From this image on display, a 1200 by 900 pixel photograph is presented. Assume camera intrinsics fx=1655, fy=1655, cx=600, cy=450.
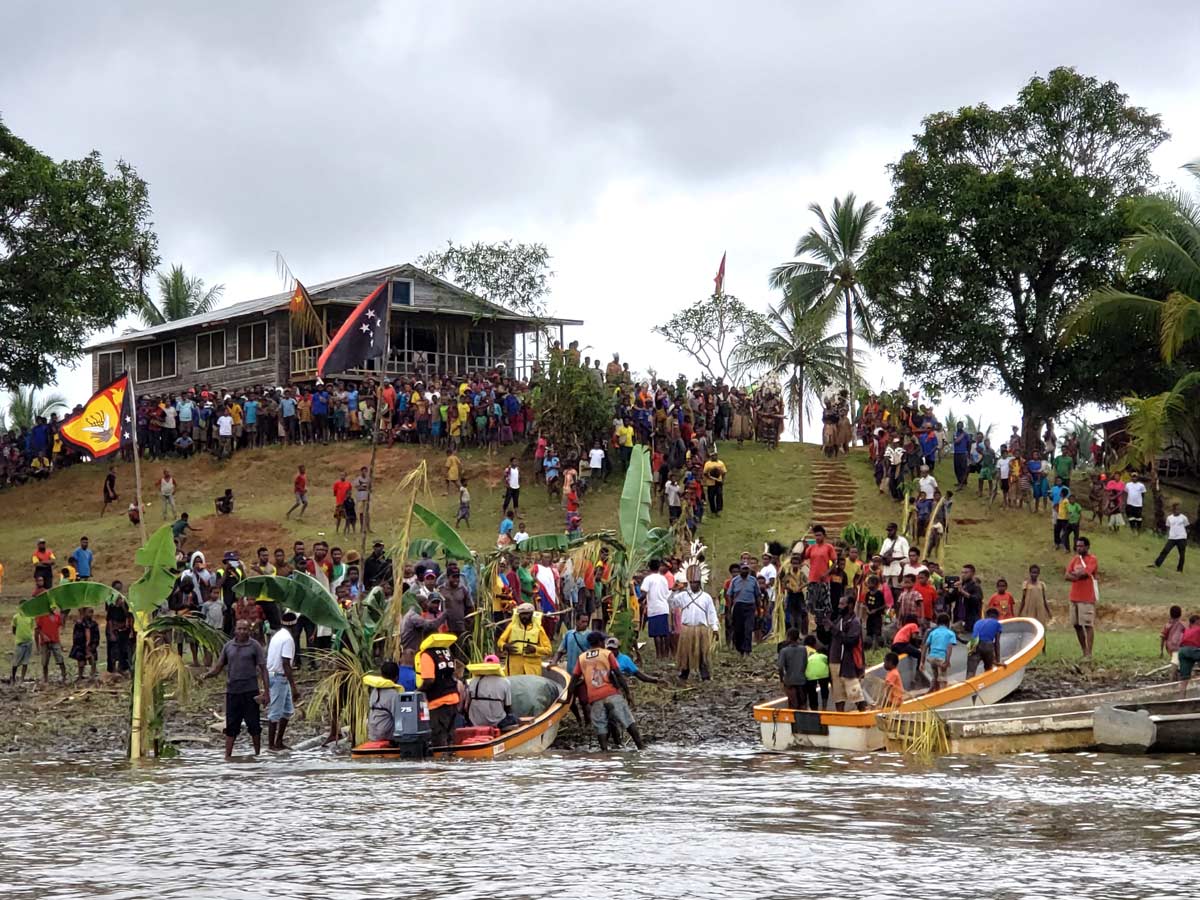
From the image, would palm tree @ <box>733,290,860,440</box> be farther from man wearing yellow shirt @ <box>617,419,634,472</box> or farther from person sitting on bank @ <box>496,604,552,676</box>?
person sitting on bank @ <box>496,604,552,676</box>

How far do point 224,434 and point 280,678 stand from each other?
2461cm

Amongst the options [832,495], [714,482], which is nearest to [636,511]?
[714,482]

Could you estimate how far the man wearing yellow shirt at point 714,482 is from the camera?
3547cm

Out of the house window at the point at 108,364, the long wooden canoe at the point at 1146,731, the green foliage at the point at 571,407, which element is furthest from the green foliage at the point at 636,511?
the house window at the point at 108,364

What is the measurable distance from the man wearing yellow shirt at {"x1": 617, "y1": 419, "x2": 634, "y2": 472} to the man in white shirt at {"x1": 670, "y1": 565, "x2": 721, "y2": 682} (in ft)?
44.3

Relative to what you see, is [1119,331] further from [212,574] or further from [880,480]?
[212,574]

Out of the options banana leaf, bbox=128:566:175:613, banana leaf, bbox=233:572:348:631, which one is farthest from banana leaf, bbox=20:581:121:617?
banana leaf, bbox=233:572:348:631

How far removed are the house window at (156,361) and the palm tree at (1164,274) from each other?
3140 cm

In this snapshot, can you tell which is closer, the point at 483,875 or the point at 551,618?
the point at 483,875

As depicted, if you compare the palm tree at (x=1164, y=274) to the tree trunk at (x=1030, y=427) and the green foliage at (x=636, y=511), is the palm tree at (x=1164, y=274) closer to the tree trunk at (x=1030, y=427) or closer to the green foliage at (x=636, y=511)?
the tree trunk at (x=1030, y=427)

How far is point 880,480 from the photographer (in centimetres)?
3722

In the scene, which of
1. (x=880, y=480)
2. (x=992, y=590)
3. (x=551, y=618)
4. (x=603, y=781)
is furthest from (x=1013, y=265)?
(x=603, y=781)

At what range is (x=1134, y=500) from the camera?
3406 cm

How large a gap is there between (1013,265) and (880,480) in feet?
23.1
